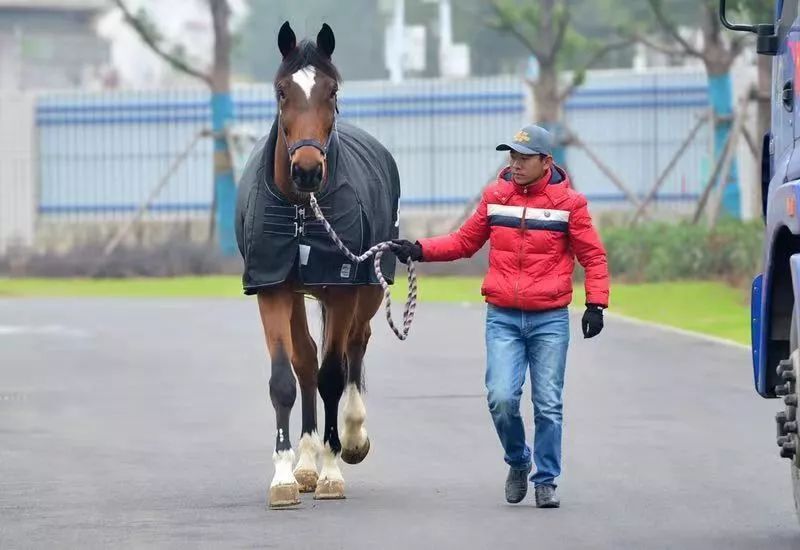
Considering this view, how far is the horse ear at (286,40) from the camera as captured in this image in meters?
11.0

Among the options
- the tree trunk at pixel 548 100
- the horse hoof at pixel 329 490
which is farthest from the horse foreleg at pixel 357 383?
the tree trunk at pixel 548 100

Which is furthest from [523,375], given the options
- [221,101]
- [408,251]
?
[221,101]

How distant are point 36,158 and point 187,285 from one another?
8.98 metres

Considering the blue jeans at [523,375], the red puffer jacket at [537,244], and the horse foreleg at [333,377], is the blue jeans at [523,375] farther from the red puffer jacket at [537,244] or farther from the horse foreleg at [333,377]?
the horse foreleg at [333,377]

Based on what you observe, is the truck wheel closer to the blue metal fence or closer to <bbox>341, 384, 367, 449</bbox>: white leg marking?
<bbox>341, 384, 367, 449</bbox>: white leg marking

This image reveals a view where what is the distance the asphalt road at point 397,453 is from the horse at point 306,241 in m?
0.26

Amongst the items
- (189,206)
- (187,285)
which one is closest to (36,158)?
(189,206)

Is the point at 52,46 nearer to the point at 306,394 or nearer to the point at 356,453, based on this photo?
the point at 306,394

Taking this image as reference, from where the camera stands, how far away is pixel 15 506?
35.3ft

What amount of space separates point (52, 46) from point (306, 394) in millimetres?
60688

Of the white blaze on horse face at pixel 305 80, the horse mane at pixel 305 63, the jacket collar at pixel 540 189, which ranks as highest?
the horse mane at pixel 305 63

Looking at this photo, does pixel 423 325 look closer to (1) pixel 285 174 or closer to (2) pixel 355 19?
(1) pixel 285 174

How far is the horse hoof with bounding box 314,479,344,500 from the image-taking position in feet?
36.5

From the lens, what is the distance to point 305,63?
11062 mm
